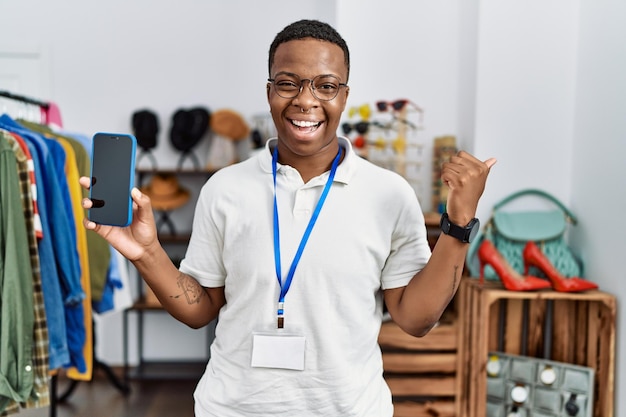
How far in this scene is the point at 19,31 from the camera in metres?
3.66

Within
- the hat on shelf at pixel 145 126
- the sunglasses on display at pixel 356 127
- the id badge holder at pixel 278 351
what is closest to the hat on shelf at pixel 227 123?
the hat on shelf at pixel 145 126

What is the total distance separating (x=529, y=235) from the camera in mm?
2516

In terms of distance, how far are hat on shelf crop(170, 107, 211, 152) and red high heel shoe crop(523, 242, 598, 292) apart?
2.14 metres

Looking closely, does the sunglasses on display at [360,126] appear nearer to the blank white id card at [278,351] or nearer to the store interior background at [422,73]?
the store interior background at [422,73]

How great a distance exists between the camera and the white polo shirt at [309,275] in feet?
3.22

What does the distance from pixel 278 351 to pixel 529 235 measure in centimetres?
187

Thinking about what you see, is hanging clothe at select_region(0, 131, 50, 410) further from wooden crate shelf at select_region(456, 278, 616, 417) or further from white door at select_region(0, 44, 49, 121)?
white door at select_region(0, 44, 49, 121)

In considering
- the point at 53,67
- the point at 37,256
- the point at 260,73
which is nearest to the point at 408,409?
the point at 37,256

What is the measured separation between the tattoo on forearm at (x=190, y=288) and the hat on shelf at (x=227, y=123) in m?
2.59

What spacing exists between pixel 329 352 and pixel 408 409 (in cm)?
169

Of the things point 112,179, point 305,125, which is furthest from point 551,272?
point 112,179

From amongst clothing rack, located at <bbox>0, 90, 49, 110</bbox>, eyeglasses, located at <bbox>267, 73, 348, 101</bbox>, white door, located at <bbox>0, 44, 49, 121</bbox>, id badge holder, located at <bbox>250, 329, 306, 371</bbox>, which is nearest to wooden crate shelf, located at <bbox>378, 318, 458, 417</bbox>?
id badge holder, located at <bbox>250, 329, 306, 371</bbox>

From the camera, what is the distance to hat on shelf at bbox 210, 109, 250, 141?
3547 millimetres

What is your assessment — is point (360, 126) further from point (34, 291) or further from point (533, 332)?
point (34, 291)
